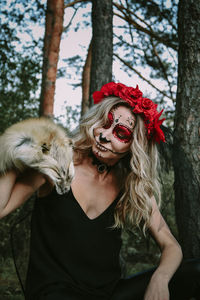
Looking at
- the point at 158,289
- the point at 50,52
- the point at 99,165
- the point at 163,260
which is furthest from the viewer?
the point at 50,52

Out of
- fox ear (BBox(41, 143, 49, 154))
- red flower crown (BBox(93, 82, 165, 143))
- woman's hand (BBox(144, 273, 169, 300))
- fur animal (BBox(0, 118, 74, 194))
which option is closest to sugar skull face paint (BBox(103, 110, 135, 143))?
red flower crown (BBox(93, 82, 165, 143))

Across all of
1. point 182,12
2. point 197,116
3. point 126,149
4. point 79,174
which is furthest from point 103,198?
point 182,12

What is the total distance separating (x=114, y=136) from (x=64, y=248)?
86 centimetres

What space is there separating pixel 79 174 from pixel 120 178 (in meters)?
0.44

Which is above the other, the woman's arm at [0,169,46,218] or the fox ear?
the fox ear

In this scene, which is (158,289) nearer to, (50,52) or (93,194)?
(93,194)

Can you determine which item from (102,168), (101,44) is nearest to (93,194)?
(102,168)

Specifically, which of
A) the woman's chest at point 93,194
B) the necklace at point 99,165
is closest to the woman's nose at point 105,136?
the necklace at point 99,165

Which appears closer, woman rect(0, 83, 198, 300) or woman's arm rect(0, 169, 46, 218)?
woman's arm rect(0, 169, 46, 218)

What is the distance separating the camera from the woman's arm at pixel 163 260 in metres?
1.96

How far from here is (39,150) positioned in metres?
1.62

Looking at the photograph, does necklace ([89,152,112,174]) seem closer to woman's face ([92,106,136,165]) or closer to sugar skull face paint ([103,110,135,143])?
woman's face ([92,106,136,165])

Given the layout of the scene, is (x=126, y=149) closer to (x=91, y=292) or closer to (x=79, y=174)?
(x=79, y=174)

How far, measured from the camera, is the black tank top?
6.40 feet
